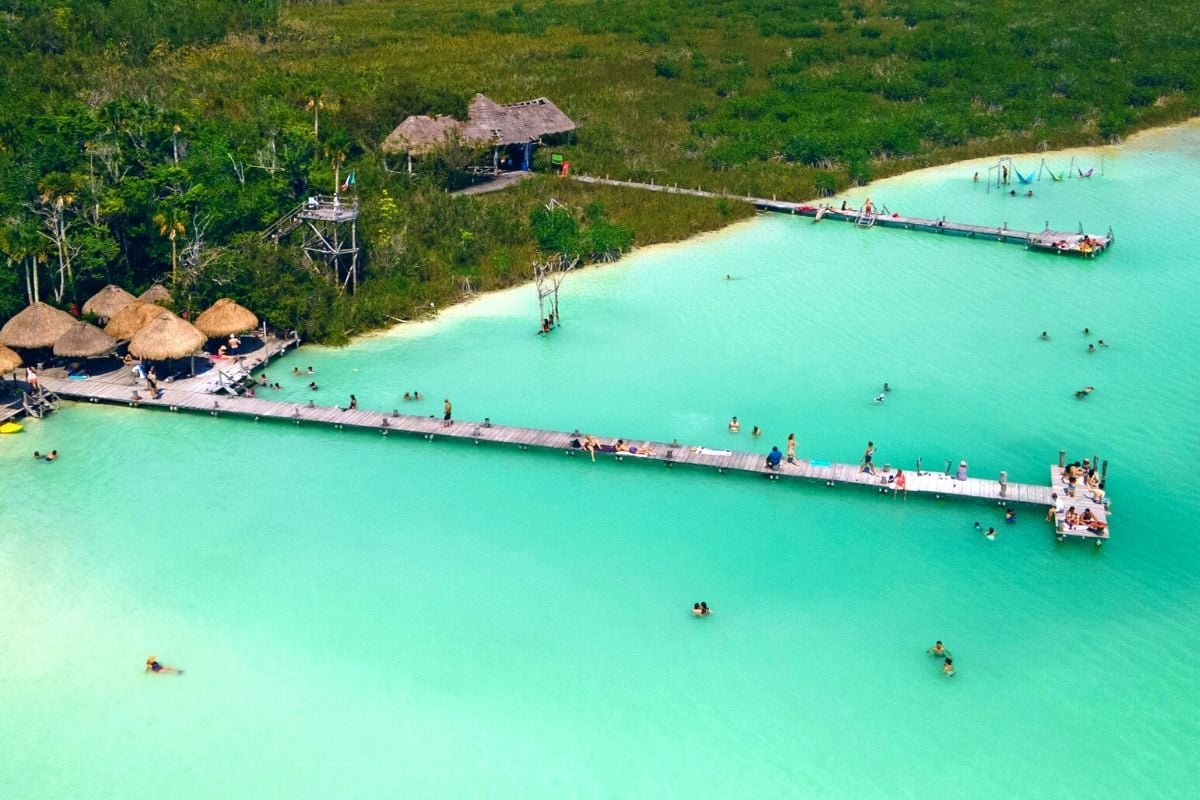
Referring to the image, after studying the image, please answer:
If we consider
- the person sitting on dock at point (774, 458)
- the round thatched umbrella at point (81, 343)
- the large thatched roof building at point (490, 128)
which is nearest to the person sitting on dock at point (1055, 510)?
the person sitting on dock at point (774, 458)

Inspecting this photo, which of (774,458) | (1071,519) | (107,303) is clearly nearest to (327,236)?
(107,303)

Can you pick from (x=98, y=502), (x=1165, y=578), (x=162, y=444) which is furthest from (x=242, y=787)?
(x=1165, y=578)

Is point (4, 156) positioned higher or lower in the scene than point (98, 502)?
higher

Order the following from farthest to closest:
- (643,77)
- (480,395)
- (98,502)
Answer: (643,77)
(480,395)
(98,502)

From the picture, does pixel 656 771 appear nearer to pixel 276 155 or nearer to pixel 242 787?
pixel 242 787

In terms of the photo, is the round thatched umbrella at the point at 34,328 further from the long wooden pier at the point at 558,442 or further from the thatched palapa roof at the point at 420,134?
the thatched palapa roof at the point at 420,134

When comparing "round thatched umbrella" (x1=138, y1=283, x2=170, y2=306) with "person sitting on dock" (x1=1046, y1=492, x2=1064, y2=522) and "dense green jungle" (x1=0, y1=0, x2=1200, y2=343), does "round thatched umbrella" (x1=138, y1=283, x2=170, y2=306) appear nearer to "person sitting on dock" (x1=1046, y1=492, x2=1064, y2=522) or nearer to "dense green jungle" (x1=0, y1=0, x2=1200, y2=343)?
"dense green jungle" (x1=0, y1=0, x2=1200, y2=343)

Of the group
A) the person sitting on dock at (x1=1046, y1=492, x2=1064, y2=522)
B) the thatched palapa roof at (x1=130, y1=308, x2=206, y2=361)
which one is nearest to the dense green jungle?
the thatched palapa roof at (x1=130, y1=308, x2=206, y2=361)
